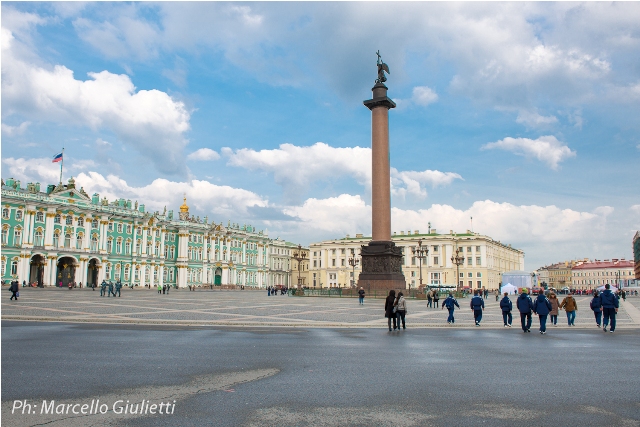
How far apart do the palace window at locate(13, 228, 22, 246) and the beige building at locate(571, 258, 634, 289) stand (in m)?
178

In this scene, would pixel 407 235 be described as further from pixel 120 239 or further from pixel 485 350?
pixel 485 350

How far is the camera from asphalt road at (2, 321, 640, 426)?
6633mm

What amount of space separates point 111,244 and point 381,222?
58306mm

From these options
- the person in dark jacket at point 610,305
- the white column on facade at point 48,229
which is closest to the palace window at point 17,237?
the white column on facade at point 48,229

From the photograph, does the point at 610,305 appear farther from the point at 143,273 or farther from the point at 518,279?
the point at 143,273

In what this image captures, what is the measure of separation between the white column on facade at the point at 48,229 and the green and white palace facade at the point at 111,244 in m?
0.13

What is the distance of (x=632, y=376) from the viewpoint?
962 cm

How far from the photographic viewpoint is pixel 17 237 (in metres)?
75.3

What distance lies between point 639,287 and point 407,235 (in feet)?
180

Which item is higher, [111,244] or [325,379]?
[111,244]

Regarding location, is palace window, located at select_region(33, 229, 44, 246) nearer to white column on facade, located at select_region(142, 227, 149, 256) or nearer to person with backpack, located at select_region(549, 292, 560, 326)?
white column on facade, located at select_region(142, 227, 149, 256)

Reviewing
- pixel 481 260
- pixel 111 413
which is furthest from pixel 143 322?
pixel 481 260

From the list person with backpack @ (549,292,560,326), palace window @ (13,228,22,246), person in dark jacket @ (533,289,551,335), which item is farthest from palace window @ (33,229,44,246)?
person in dark jacket @ (533,289,551,335)

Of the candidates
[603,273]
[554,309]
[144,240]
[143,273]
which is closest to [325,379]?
Answer: [554,309]
